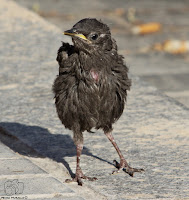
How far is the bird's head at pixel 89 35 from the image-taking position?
5.12m

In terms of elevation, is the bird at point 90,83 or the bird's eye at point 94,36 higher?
the bird's eye at point 94,36

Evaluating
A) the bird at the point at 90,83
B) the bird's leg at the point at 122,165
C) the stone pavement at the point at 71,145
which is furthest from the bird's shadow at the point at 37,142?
the bird at the point at 90,83

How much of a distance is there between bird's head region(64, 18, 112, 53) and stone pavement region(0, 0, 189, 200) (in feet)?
3.75

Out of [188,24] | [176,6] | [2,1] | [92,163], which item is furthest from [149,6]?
[92,163]

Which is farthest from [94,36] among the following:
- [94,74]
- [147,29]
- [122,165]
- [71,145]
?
[147,29]

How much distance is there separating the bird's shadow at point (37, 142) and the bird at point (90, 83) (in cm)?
49

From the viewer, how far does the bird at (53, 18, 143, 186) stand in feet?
17.1

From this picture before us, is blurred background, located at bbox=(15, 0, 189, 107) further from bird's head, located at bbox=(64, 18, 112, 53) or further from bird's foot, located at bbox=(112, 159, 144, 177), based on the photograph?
bird's head, located at bbox=(64, 18, 112, 53)

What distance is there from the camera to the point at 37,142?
628cm

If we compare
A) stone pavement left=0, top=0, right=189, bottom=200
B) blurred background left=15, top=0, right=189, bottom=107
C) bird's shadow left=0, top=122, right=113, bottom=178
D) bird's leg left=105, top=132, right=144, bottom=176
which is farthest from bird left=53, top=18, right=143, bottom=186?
blurred background left=15, top=0, right=189, bottom=107

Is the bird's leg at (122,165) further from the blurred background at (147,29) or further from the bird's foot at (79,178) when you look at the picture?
the blurred background at (147,29)

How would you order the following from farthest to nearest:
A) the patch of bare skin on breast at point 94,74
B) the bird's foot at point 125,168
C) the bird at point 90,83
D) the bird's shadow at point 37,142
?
the bird's shadow at point 37,142 < the bird's foot at point 125,168 < the patch of bare skin on breast at point 94,74 < the bird at point 90,83

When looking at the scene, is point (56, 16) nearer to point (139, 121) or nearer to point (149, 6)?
point (149, 6)

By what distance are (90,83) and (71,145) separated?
3.79ft
